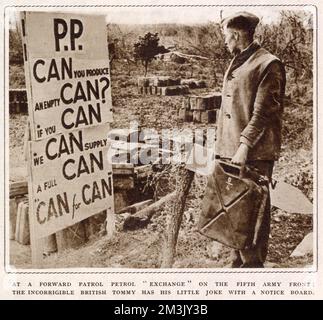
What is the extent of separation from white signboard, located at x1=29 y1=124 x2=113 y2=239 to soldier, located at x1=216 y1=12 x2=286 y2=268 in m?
0.35

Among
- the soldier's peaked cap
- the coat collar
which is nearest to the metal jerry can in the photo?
the coat collar

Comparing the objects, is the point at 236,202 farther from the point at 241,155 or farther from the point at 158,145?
the point at 158,145

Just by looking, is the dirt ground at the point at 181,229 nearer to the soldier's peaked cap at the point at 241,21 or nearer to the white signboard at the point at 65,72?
the white signboard at the point at 65,72

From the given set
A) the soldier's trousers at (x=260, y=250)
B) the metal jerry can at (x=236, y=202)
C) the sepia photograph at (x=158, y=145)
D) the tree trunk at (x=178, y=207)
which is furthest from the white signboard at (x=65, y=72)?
the soldier's trousers at (x=260, y=250)

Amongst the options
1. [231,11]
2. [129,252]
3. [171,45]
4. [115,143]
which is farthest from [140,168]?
[231,11]

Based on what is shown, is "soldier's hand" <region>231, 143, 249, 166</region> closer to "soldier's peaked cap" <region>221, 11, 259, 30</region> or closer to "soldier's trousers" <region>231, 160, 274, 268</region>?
"soldier's trousers" <region>231, 160, 274, 268</region>

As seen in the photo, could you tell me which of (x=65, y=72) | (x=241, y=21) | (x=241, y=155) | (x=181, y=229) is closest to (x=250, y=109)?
(x=241, y=155)

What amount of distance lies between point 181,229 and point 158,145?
0.26m

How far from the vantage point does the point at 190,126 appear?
195 cm

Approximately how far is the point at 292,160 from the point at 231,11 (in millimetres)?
475

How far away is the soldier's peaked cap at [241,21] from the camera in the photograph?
193 centimetres

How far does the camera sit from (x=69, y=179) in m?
A: 1.94

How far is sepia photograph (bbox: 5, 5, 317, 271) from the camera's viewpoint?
192cm
